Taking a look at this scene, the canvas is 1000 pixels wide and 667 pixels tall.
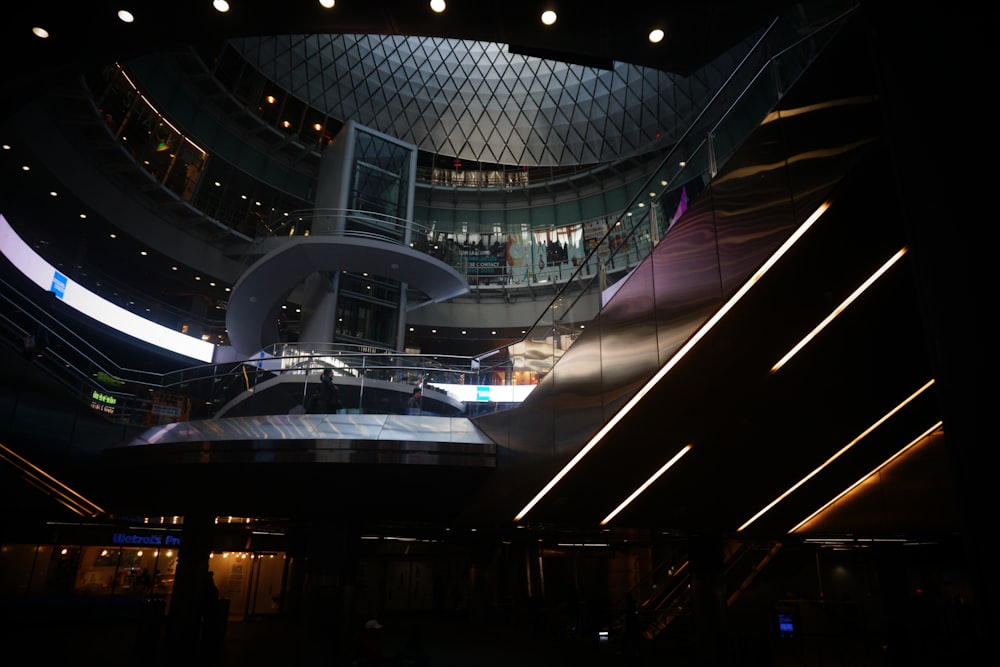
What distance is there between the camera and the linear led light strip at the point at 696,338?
16.3 ft

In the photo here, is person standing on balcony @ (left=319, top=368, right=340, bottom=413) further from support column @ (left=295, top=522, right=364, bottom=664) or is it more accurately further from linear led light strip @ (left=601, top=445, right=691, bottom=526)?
linear led light strip @ (left=601, top=445, right=691, bottom=526)

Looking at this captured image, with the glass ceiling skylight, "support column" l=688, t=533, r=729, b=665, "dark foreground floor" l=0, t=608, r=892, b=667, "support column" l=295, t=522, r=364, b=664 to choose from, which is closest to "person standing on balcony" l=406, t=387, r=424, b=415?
"dark foreground floor" l=0, t=608, r=892, b=667

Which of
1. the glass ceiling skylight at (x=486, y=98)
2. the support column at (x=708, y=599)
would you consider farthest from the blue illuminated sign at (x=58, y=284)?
the support column at (x=708, y=599)

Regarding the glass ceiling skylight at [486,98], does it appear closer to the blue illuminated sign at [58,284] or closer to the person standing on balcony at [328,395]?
the blue illuminated sign at [58,284]

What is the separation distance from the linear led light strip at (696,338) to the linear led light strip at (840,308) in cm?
118

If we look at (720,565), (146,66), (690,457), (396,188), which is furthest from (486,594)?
(146,66)

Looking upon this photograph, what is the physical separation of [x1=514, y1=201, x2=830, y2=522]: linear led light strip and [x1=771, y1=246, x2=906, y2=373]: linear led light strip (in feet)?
3.86

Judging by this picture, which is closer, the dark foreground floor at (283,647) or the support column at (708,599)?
the dark foreground floor at (283,647)

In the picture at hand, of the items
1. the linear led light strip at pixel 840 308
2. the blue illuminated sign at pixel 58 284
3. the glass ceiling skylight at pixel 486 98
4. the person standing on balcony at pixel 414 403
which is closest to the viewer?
the linear led light strip at pixel 840 308

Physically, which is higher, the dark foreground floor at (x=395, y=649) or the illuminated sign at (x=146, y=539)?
the illuminated sign at (x=146, y=539)

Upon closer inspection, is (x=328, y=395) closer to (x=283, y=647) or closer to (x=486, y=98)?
(x=283, y=647)

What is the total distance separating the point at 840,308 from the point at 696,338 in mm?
1481

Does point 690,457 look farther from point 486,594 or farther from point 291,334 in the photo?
point 291,334

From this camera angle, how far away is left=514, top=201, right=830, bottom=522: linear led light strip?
16.3ft
